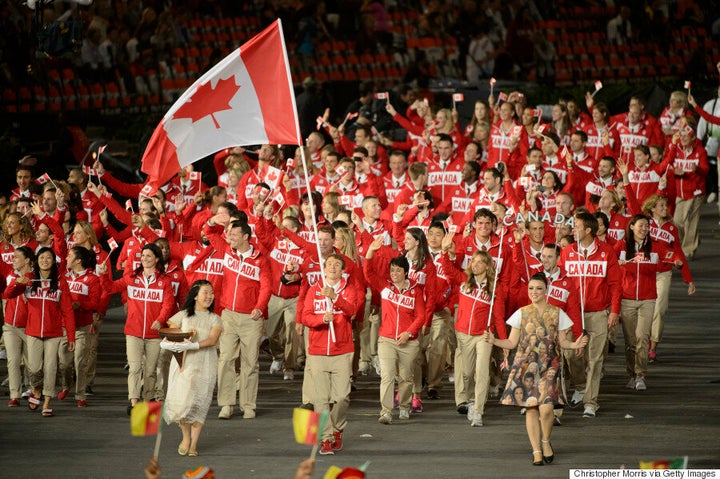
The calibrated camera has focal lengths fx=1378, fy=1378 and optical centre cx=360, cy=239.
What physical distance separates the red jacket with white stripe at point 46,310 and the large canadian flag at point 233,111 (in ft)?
5.62

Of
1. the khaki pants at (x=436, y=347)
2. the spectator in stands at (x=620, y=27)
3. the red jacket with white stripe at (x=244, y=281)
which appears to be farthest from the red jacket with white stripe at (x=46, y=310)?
the spectator in stands at (x=620, y=27)

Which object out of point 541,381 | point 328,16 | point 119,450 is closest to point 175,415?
point 119,450

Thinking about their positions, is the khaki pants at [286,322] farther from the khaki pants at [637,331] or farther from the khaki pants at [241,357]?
the khaki pants at [637,331]

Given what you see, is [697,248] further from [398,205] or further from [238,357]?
[238,357]

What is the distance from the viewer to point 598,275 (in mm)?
14367

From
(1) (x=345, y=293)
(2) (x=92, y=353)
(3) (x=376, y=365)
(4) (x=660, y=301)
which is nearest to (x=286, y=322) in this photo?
(3) (x=376, y=365)

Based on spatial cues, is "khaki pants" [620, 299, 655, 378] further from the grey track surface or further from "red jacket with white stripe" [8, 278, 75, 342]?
"red jacket with white stripe" [8, 278, 75, 342]

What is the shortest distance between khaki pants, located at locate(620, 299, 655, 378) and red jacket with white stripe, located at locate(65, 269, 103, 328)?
573cm

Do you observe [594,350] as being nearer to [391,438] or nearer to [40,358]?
[391,438]

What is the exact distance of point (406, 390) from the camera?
1377cm

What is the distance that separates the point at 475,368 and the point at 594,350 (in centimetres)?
130

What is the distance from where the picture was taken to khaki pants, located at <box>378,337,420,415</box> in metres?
13.6

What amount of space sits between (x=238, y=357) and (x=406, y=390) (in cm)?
182

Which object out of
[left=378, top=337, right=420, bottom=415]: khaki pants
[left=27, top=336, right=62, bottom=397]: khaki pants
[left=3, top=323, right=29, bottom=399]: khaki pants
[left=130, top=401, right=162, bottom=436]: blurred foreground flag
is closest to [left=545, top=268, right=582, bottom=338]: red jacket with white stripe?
[left=378, top=337, right=420, bottom=415]: khaki pants
